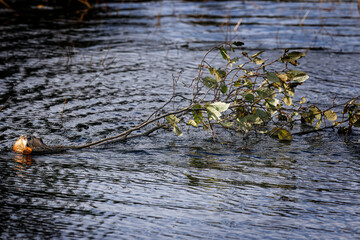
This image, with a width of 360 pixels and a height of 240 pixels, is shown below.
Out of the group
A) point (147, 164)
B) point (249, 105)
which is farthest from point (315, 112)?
point (147, 164)

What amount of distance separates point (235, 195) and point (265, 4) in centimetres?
1302

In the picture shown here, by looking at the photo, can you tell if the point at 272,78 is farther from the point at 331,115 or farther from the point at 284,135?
the point at 331,115

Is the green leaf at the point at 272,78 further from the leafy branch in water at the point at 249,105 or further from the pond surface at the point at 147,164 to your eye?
the pond surface at the point at 147,164

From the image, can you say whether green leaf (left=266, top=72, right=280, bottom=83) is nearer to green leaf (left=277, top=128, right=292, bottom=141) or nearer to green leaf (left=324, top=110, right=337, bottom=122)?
green leaf (left=277, top=128, right=292, bottom=141)

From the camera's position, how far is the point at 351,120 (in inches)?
188

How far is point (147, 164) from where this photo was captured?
13.2 feet

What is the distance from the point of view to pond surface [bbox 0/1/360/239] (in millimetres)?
2965

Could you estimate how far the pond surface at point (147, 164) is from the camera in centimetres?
296

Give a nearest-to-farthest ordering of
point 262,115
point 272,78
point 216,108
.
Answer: point 216,108, point 272,78, point 262,115

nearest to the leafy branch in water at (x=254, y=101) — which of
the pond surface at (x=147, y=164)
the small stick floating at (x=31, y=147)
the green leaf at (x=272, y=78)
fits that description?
the green leaf at (x=272, y=78)

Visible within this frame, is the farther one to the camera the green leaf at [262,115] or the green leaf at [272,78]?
the green leaf at [262,115]

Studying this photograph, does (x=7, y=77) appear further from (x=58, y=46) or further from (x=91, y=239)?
(x=91, y=239)

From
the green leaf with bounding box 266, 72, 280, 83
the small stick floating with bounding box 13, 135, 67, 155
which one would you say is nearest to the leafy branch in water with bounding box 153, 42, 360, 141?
the green leaf with bounding box 266, 72, 280, 83

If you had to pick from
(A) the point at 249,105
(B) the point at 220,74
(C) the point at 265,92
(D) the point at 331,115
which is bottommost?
(D) the point at 331,115
